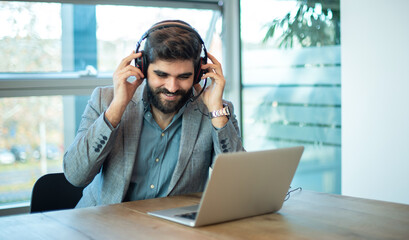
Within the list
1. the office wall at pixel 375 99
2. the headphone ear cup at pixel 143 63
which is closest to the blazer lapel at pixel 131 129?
the headphone ear cup at pixel 143 63

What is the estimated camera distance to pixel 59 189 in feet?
6.89

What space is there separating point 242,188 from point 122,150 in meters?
0.77

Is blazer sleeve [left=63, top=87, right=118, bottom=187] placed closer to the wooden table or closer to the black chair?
the black chair

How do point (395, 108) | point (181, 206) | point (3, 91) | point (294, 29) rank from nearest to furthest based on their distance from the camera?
1. point (181, 206)
2. point (395, 108)
3. point (3, 91)
4. point (294, 29)

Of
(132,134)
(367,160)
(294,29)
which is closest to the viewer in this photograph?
(132,134)

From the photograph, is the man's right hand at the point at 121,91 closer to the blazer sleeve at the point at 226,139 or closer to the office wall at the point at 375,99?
the blazer sleeve at the point at 226,139

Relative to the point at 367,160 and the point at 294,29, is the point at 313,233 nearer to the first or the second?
the point at 367,160

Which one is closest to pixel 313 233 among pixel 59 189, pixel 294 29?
pixel 59 189

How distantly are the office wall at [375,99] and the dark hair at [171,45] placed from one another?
1.34m

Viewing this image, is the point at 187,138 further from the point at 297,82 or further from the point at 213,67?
the point at 297,82

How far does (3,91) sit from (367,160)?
8.11ft

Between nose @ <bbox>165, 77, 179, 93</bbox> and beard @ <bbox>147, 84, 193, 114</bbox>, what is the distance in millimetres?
16

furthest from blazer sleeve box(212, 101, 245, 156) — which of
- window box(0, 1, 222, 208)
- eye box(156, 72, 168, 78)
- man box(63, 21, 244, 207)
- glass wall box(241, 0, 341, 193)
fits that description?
window box(0, 1, 222, 208)

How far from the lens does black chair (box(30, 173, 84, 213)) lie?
6.65 feet
